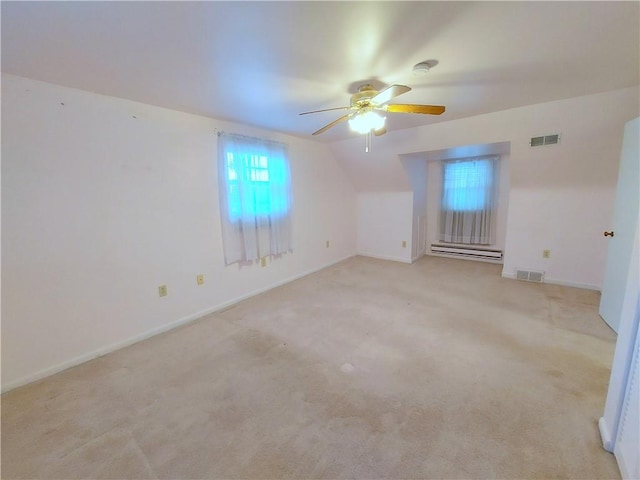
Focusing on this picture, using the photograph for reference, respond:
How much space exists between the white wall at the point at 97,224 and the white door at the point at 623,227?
3558 mm

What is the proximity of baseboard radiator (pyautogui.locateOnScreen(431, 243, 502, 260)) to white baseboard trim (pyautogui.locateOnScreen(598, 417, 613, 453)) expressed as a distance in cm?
343

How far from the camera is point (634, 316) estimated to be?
1.20 meters

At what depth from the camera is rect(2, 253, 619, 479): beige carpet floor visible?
1.25 m

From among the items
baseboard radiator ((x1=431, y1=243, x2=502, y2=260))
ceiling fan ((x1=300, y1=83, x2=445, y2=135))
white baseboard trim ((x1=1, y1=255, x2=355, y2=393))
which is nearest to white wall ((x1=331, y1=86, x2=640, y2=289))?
baseboard radiator ((x1=431, y1=243, x2=502, y2=260))

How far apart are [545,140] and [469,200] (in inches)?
66.9

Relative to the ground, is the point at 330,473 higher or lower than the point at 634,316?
lower

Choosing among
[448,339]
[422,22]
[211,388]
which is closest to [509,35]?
[422,22]

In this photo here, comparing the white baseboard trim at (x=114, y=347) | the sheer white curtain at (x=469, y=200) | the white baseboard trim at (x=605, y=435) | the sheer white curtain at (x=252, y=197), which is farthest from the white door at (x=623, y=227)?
the white baseboard trim at (x=114, y=347)

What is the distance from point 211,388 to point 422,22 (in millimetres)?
2413

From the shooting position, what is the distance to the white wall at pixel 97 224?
69.4 inches

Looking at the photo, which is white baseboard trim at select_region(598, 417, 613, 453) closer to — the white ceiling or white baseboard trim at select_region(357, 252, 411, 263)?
the white ceiling

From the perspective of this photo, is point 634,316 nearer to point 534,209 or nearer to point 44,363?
point 534,209

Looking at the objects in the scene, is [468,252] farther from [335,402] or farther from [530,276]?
[335,402]

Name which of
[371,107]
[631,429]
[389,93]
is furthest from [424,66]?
[631,429]
